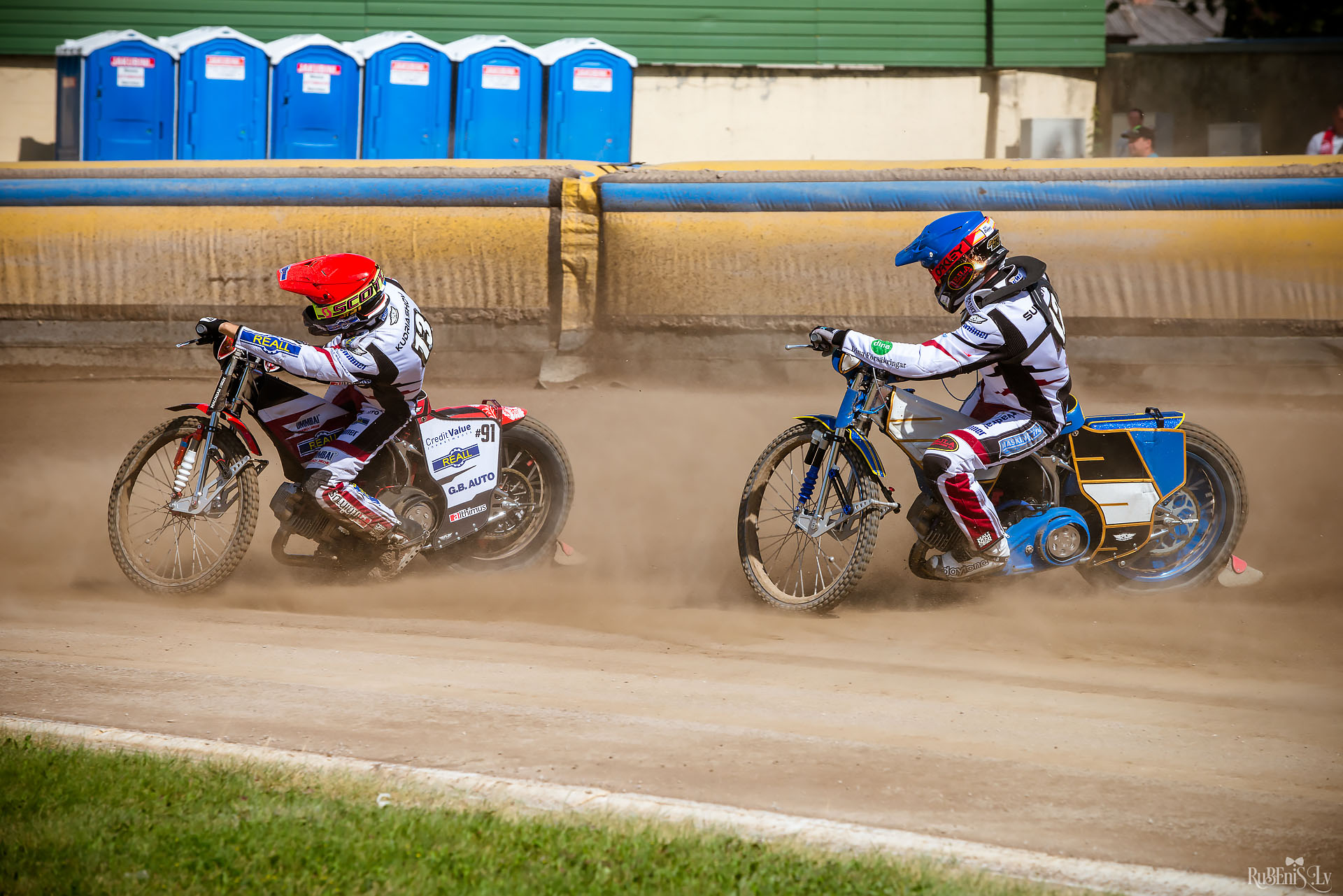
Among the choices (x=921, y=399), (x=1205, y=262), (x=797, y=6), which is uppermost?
(x=797, y=6)

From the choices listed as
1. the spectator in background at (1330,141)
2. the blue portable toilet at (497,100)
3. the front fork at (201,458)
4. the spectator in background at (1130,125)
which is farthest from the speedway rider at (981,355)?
the blue portable toilet at (497,100)

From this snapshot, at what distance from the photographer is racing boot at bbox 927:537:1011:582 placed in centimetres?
548

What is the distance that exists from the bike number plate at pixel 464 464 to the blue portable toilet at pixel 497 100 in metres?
9.54

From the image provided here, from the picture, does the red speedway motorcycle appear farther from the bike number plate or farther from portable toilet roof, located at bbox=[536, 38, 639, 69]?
portable toilet roof, located at bbox=[536, 38, 639, 69]

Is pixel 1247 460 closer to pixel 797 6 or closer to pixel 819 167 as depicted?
pixel 819 167

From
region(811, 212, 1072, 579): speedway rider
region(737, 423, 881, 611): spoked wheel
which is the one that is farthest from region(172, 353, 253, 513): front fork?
region(811, 212, 1072, 579): speedway rider

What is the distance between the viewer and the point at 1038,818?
10.6 ft

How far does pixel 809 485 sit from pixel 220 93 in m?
12.3

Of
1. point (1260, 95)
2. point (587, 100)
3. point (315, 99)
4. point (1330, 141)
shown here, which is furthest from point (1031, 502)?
point (1260, 95)

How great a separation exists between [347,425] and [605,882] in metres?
3.83

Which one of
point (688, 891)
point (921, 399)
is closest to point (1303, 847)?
point (688, 891)

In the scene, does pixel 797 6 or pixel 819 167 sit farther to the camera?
pixel 797 6

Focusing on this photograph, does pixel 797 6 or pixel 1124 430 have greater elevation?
pixel 797 6

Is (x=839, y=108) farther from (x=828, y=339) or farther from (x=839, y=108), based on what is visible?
(x=828, y=339)
